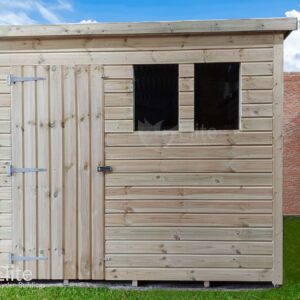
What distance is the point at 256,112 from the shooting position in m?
3.15

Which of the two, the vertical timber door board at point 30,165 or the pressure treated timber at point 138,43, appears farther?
the vertical timber door board at point 30,165

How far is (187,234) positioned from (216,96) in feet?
4.32

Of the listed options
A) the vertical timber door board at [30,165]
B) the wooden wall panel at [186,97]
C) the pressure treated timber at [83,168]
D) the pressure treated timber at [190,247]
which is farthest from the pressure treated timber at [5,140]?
the wooden wall panel at [186,97]

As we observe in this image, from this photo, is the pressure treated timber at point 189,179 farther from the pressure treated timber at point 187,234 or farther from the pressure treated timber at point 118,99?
the pressure treated timber at point 118,99

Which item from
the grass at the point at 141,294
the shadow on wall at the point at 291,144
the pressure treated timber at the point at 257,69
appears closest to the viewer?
the grass at the point at 141,294

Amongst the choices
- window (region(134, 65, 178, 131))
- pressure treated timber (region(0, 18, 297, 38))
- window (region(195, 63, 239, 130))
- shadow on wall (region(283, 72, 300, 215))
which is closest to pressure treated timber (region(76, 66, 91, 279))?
pressure treated timber (region(0, 18, 297, 38))

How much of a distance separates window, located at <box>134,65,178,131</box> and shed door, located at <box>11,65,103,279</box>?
366mm

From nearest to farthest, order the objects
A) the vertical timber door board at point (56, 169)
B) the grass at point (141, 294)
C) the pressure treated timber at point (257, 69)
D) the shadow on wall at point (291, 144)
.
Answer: the grass at point (141, 294), the pressure treated timber at point (257, 69), the vertical timber door board at point (56, 169), the shadow on wall at point (291, 144)

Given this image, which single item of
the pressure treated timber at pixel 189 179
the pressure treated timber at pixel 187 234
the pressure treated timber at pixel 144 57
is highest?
the pressure treated timber at pixel 144 57

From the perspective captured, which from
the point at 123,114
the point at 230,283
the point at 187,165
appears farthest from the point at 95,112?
the point at 230,283

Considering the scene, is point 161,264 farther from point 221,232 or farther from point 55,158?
point 55,158

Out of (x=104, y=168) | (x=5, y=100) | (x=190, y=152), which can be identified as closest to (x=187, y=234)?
(x=190, y=152)

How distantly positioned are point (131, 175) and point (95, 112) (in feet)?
2.23

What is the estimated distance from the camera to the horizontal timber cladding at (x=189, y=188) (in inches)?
124
